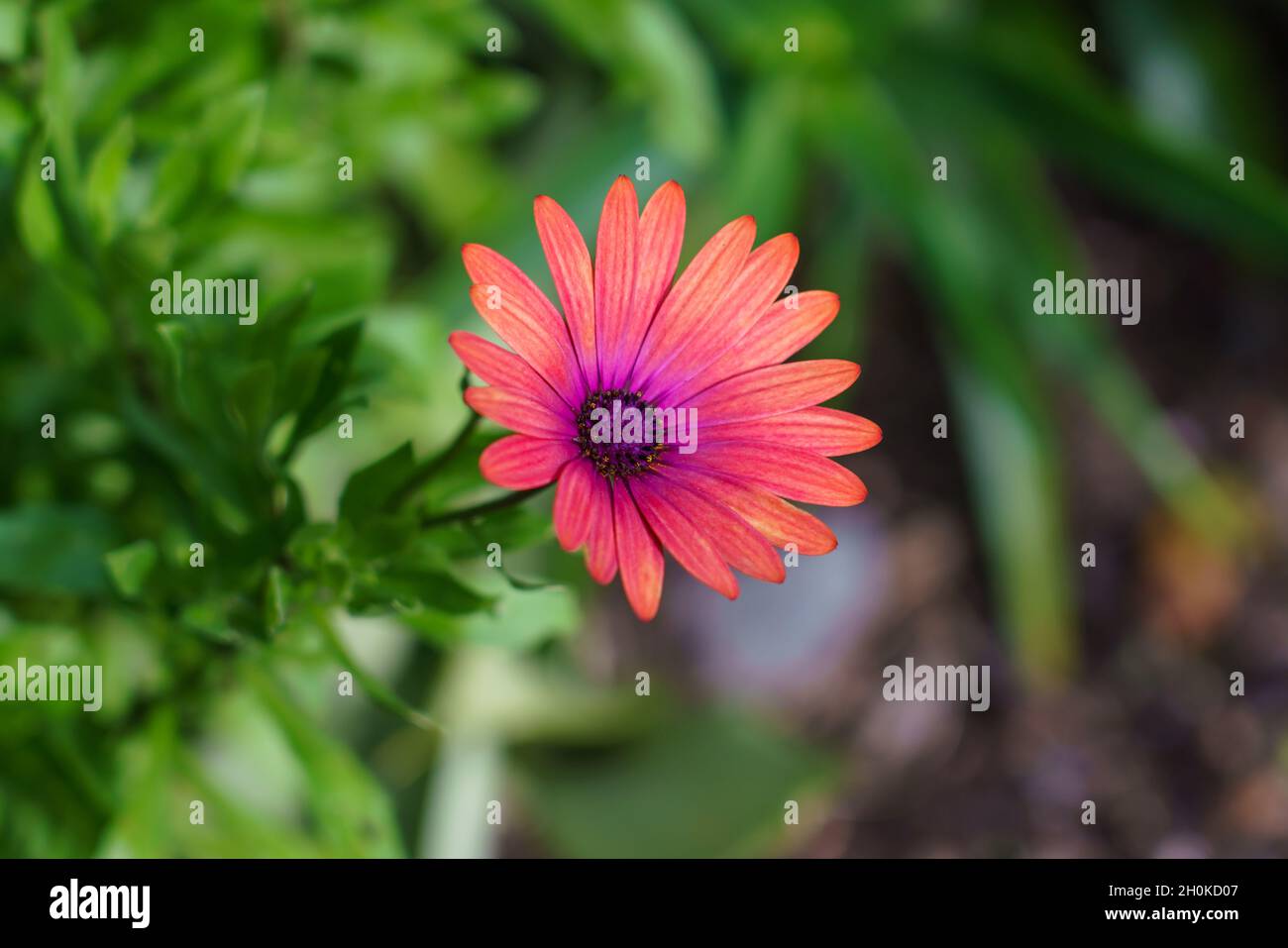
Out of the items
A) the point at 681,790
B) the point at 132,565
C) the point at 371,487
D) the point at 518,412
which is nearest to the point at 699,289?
the point at 518,412

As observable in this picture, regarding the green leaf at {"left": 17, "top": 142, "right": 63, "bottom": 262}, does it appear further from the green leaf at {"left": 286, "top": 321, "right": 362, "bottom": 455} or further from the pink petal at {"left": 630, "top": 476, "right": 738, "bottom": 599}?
the pink petal at {"left": 630, "top": 476, "right": 738, "bottom": 599}

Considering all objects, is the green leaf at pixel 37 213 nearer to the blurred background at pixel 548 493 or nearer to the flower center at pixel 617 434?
the blurred background at pixel 548 493

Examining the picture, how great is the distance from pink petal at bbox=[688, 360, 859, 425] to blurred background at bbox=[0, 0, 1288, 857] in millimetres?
151

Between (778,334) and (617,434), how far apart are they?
10cm

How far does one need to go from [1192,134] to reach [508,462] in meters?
1.94

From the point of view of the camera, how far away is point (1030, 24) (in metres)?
1.99

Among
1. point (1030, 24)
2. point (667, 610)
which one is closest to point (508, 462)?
point (667, 610)

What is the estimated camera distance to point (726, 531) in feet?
1.87

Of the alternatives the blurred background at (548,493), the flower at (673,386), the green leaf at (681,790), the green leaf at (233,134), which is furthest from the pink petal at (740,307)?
the green leaf at (681,790)

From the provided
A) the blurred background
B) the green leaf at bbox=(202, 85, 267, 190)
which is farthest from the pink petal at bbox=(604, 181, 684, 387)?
the green leaf at bbox=(202, 85, 267, 190)

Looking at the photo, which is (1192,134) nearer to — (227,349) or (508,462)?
(227,349)

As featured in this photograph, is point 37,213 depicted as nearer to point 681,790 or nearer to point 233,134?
point 233,134

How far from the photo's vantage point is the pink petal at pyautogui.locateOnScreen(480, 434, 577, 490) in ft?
1.63

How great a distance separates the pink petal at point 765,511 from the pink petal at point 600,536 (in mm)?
50
